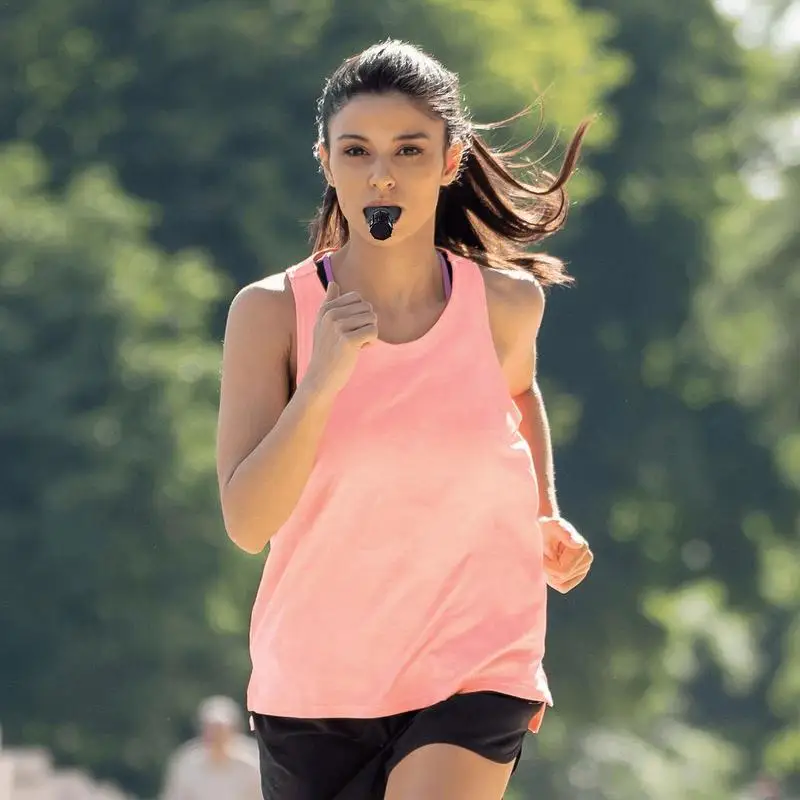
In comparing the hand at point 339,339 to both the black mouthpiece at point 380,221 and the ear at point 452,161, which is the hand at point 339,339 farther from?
the ear at point 452,161

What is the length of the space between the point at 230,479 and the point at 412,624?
0.35m

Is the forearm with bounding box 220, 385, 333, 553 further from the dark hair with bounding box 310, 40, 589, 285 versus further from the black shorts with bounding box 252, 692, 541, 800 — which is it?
the dark hair with bounding box 310, 40, 589, 285

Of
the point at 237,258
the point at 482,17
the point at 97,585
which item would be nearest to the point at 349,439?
the point at 97,585

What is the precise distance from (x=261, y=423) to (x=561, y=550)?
2.00ft

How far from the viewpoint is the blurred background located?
2377cm

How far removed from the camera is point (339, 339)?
4.00 meters

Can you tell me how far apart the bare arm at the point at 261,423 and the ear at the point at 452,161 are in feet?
1.18

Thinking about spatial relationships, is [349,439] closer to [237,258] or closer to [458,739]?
[458,739]

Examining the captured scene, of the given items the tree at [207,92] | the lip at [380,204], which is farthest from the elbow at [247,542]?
the tree at [207,92]

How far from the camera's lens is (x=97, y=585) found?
2375 centimetres

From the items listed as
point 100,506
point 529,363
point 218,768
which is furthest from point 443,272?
point 100,506

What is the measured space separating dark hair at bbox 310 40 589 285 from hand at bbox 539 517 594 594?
0.47m

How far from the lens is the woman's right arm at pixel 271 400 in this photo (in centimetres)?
401

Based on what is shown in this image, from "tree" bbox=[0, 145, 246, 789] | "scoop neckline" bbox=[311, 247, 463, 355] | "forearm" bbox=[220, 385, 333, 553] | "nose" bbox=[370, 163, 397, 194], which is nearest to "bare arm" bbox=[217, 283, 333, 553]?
"forearm" bbox=[220, 385, 333, 553]
